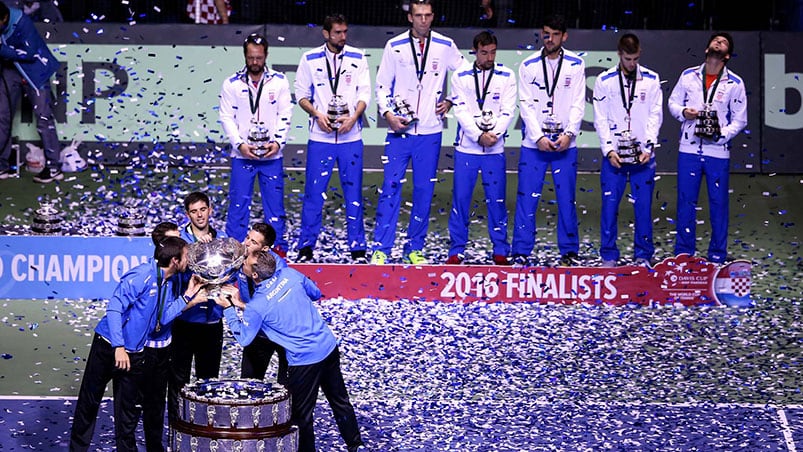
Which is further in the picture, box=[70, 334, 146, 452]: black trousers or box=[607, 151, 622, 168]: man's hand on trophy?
box=[607, 151, 622, 168]: man's hand on trophy

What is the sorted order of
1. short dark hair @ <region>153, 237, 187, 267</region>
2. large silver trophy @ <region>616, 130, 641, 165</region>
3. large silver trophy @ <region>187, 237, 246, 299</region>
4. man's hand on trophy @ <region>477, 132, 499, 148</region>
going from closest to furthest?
A: large silver trophy @ <region>187, 237, 246, 299</region>
short dark hair @ <region>153, 237, 187, 267</region>
man's hand on trophy @ <region>477, 132, 499, 148</region>
large silver trophy @ <region>616, 130, 641, 165</region>

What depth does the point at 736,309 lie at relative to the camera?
Answer: 1351 cm

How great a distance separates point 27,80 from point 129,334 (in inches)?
388

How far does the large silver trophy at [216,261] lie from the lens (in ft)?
27.6

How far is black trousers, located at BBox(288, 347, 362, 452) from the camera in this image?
895 cm

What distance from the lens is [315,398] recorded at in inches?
358

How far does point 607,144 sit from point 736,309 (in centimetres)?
212

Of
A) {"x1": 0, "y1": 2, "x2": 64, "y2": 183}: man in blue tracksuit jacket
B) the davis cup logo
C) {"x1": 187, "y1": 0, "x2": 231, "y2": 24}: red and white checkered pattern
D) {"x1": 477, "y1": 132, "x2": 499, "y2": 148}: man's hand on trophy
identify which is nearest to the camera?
the davis cup logo

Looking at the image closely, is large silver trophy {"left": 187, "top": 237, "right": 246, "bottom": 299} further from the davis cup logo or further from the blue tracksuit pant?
the davis cup logo

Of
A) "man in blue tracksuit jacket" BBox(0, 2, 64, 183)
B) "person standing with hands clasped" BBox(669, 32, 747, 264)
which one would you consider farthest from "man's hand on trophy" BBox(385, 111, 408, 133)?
"man in blue tracksuit jacket" BBox(0, 2, 64, 183)

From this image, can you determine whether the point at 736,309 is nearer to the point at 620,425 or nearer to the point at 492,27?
the point at 620,425

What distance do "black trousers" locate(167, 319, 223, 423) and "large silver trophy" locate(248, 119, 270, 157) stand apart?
179 inches

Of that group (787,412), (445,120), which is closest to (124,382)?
(787,412)

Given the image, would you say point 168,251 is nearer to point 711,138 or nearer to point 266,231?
point 266,231
